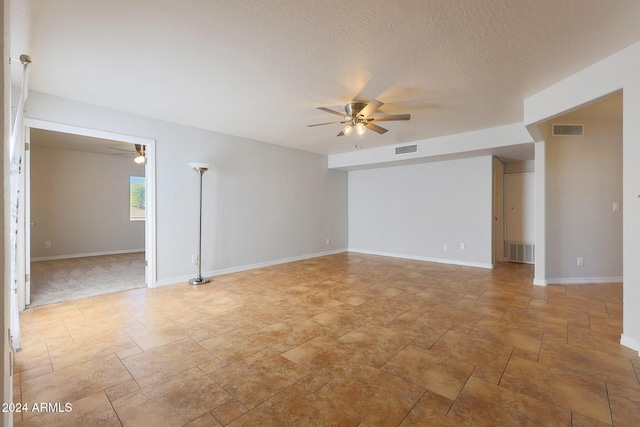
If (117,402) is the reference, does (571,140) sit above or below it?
above

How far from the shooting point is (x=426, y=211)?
20.6 ft

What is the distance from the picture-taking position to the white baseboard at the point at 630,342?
7.57 feet

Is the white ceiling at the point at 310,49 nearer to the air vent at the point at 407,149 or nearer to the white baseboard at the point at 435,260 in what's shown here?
the air vent at the point at 407,149

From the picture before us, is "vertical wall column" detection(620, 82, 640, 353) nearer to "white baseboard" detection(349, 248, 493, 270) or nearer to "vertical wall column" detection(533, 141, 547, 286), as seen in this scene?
"vertical wall column" detection(533, 141, 547, 286)

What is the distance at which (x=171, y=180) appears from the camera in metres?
4.35

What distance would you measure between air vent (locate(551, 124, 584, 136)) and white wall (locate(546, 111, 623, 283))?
74mm

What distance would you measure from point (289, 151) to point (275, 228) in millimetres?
1691

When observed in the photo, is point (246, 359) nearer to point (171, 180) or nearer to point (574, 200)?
point (171, 180)

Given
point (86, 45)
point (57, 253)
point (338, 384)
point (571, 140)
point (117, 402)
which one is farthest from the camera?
point (57, 253)

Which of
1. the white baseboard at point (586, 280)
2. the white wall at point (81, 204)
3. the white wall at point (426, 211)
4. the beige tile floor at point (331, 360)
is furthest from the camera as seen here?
the white wall at point (81, 204)

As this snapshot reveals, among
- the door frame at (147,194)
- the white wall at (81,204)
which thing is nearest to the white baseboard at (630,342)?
the door frame at (147,194)

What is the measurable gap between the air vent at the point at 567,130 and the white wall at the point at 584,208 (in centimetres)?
7

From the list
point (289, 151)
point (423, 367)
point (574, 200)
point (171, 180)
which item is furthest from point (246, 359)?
point (574, 200)

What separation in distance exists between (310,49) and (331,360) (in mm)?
2517
